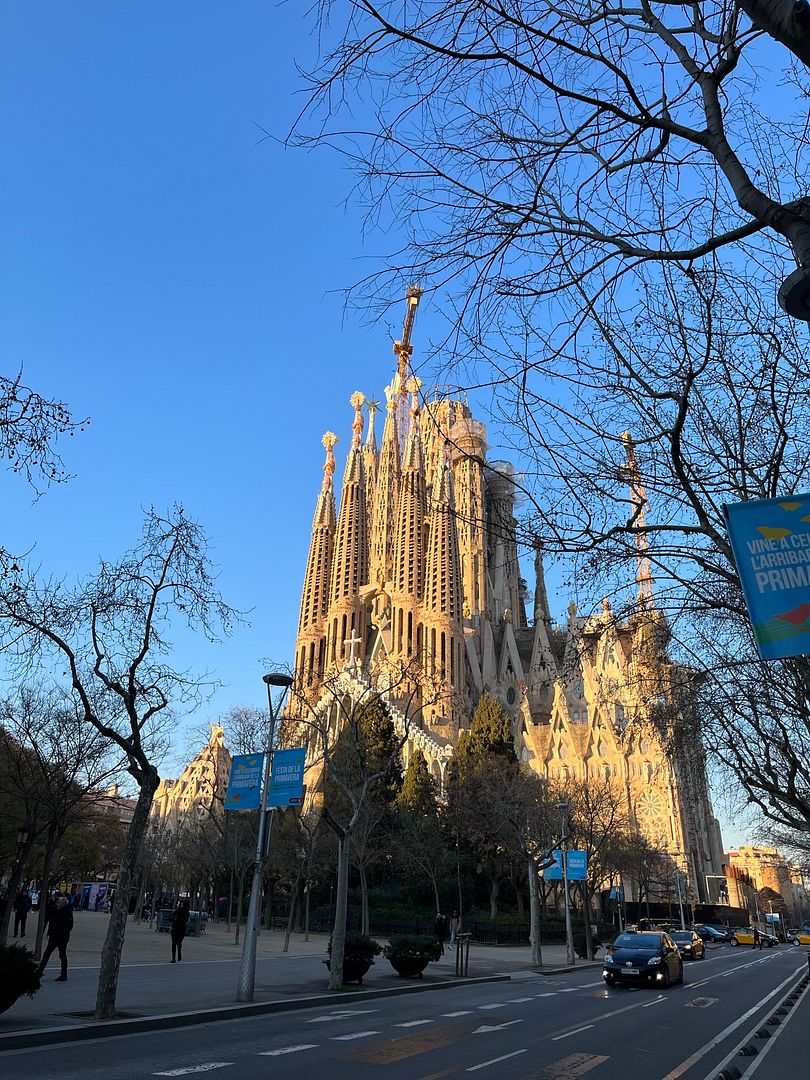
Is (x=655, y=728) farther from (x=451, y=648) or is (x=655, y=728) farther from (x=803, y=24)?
(x=451, y=648)

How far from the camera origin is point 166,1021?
33.0ft

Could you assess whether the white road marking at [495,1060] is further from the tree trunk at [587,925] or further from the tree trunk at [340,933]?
the tree trunk at [587,925]

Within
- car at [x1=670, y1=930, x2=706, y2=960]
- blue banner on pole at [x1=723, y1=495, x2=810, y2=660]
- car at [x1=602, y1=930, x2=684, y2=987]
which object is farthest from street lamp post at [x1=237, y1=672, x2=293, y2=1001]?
car at [x1=670, y1=930, x2=706, y2=960]

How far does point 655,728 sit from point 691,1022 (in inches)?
244

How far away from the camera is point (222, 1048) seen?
8422 mm

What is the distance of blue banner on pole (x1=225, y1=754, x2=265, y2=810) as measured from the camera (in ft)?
47.0

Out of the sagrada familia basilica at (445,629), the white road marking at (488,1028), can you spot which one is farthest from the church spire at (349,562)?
the white road marking at (488,1028)

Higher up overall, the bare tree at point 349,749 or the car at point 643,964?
the bare tree at point 349,749

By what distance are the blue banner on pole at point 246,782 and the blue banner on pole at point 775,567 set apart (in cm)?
1134

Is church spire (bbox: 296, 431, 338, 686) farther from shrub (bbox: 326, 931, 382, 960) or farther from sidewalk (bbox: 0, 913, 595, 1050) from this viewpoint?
shrub (bbox: 326, 931, 382, 960)

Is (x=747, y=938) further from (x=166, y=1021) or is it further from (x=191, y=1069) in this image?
(x=191, y=1069)

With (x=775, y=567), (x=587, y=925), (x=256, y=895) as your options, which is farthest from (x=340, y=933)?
(x=587, y=925)

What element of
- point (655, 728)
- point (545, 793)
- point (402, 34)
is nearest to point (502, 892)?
point (545, 793)

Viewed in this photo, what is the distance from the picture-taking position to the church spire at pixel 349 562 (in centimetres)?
7769
